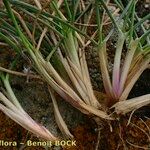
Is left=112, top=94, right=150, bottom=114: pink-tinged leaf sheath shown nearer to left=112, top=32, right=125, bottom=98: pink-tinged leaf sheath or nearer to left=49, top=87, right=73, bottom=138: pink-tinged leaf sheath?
left=112, top=32, right=125, bottom=98: pink-tinged leaf sheath

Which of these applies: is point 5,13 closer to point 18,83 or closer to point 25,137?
point 18,83

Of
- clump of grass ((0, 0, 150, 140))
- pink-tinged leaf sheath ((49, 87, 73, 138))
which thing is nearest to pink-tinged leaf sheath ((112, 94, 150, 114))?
clump of grass ((0, 0, 150, 140))

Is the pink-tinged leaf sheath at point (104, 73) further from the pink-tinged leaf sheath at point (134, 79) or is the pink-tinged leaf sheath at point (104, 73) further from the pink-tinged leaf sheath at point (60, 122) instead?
the pink-tinged leaf sheath at point (60, 122)

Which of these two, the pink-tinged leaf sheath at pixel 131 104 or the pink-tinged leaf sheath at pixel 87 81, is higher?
the pink-tinged leaf sheath at pixel 87 81

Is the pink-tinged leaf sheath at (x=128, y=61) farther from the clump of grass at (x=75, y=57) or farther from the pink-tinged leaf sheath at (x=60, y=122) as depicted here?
the pink-tinged leaf sheath at (x=60, y=122)

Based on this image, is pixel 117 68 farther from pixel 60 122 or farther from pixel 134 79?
pixel 60 122

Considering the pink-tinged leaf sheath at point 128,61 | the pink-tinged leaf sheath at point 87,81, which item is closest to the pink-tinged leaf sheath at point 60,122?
the pink-tinged leaf sheath at point 87,81

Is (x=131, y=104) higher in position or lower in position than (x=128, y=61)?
lower

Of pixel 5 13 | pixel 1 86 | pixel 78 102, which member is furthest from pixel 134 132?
pixel 5 13

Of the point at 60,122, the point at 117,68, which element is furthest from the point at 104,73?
the point at 60,122
